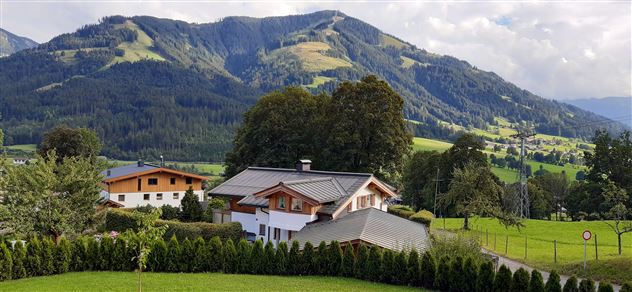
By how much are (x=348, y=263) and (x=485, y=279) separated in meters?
6.63

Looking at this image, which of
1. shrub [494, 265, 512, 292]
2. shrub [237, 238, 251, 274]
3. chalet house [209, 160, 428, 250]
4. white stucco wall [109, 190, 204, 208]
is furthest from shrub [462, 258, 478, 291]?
white stucco wall [109, 190, 204, 208]

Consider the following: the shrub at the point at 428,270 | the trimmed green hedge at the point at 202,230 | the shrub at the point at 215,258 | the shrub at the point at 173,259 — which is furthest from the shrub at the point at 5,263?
the shrub at the point at 428,270

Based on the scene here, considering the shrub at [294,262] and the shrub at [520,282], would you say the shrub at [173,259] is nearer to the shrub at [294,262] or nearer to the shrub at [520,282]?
the shrub at [294,262]

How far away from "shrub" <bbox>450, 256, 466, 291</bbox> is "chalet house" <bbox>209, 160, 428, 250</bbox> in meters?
3.21

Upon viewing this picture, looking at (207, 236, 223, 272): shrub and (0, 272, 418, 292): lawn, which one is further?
(207, 236, 223, 272): shrub

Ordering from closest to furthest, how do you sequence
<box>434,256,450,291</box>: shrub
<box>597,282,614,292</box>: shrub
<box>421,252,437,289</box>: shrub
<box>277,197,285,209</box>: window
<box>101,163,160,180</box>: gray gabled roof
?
<box>597,282,614,292</box>: shrub → <box>434,256,450,291</box>: shrub → <box>421,252,437,289</box>: shrub → <box>277,197,285,209</box>: window → <box>101,163,160,180</box>: gray gabled roof

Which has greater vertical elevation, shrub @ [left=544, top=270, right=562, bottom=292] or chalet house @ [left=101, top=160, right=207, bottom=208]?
chalet house @ [left=101, top=160, right=207, bottom=208]

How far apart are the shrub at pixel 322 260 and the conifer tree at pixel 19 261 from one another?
1389cm

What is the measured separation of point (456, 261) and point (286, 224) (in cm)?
1339

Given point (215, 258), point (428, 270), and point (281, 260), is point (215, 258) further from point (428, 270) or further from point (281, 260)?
point (428, 270)

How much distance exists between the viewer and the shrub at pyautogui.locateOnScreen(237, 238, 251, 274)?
2623 cm

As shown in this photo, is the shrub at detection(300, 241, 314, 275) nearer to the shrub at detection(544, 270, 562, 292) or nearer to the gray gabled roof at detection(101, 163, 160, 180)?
the shrub at detection(544, 270, 562, 292)

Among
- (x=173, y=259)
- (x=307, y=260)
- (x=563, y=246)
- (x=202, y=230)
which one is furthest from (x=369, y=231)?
(x=563, y=246)

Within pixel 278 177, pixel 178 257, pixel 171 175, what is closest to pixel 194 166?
pixel 171 175
